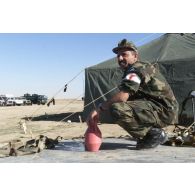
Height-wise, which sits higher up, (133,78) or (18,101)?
(18,101)

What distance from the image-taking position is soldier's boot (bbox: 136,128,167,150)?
4.39 meters

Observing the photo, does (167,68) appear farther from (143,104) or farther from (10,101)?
(10,101)

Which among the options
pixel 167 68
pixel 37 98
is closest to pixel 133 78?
pixel 167 68

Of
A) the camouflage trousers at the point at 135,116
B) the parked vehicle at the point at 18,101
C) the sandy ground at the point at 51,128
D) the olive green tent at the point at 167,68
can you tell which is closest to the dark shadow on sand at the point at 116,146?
the camouflage trousers at the point at 135,116

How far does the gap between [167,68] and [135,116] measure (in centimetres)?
631

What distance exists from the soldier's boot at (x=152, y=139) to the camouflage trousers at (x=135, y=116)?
0.22 ft

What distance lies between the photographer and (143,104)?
4.26 meters

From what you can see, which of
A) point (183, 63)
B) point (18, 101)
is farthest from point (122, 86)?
point (18, 101)

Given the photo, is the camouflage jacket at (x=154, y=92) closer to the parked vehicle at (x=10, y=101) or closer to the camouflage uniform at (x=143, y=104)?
the camouflage uniform at (x=143, y=104)

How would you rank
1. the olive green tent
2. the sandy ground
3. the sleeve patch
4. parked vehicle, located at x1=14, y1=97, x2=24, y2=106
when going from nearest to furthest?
1. the sleeve patch
2. the sandy ground
3. the olive green tent
4. parked vehicle, located at x1=14, y1=97, x2=24, y2=106

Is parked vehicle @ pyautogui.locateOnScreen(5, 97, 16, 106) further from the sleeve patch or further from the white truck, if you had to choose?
the sleeve patch

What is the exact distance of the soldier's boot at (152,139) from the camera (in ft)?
14.4

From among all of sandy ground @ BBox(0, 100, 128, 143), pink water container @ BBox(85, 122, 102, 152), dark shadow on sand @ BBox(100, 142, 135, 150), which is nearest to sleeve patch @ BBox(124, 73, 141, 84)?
pink water container @ BBox(85, 122, 102, 152)

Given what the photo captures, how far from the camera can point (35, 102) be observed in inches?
1582
